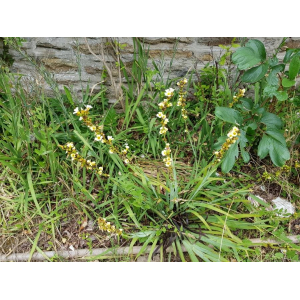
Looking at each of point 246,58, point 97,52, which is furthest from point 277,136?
point 97,52

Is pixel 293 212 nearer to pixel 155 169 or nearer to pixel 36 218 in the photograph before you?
pixel 155 169

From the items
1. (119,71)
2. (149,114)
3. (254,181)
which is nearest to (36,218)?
(149,114)

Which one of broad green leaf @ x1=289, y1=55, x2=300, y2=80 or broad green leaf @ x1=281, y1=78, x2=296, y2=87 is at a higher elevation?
broad green leaf @ x1=289, y1=55, x2=300, y2=80

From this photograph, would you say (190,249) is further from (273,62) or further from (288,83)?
(273,62)

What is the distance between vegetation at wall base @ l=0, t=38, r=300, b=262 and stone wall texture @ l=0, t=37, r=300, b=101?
82mm

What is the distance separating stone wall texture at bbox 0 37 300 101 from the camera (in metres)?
2.10

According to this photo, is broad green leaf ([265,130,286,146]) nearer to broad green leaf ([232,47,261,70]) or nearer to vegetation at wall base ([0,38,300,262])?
vegetation at wall base ([0,38,300,262])

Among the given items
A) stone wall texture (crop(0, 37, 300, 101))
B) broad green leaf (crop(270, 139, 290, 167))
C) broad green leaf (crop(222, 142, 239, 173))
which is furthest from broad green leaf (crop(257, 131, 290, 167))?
stone wall texture (crop(0, 37, 300, 101))

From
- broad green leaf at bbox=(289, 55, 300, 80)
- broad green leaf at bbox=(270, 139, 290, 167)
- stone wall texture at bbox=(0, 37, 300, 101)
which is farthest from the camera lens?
stone wall texture at bbox=(0, 37, 300, 101)

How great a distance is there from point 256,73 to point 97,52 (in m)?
1.29

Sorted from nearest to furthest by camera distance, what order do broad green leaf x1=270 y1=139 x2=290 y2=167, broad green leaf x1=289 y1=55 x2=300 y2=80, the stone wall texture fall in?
broad green leaf x1=289 y1=55 x2=300 y2=80
broad green leaf x1=270 y1=139 x2=290 y2=167
the stone wall texture

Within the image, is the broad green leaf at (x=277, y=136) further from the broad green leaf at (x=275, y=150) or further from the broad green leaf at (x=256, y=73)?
the broad green leaf at (x=256, y=73)

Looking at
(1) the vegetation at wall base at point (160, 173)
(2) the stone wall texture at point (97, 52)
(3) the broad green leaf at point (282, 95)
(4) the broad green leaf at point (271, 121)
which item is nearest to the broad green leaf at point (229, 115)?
(1) the vegetation at wall base at point (160, 173)

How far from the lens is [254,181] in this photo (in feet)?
6.62
